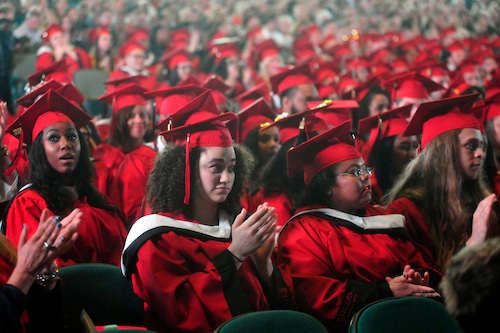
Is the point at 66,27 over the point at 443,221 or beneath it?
over

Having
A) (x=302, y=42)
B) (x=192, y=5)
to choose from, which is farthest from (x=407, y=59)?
(x=192, y=5)

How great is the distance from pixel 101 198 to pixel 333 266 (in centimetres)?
133

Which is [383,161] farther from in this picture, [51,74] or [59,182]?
[51,74]

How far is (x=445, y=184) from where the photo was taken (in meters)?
3.81

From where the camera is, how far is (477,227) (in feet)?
10.6

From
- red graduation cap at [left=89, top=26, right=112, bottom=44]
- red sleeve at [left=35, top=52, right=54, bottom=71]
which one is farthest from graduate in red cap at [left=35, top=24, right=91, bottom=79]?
red graduation cap at [left=89, top=26, right=112, bottom=44]

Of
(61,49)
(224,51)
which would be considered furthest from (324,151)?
(224,51)

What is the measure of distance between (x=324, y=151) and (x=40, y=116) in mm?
1544

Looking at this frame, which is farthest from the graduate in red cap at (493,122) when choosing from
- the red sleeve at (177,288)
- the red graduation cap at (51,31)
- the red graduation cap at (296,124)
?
the red graduation cap at (51,31)

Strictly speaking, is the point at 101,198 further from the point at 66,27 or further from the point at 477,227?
the point at 66,27

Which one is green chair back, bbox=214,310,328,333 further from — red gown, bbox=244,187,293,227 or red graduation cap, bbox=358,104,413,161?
red graduation cap, bbox=358,104,413,161

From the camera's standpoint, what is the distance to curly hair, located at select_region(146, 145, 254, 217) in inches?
125

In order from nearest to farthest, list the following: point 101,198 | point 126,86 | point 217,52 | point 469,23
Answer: point 101,198
point 126,86
point 217,52
point 469,23

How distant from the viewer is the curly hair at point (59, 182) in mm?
3354
